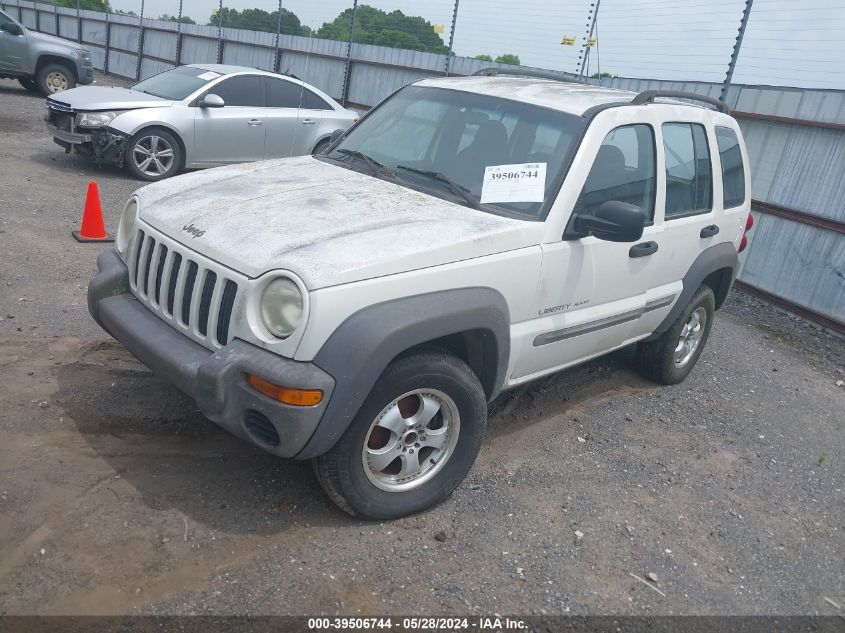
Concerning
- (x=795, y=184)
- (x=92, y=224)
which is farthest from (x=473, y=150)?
(x=795, y=184)

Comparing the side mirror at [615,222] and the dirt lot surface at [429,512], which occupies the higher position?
the side mirror at [615,222]

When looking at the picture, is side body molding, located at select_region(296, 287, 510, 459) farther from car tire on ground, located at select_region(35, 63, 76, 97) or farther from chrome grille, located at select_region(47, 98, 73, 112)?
car tire on ground, located at select_region(35, 63, 76, 97)

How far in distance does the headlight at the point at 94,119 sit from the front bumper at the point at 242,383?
24.2ft

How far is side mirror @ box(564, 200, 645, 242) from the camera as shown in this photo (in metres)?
3.78

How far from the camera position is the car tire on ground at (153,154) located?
9.85 m

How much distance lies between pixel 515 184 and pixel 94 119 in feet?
25.1

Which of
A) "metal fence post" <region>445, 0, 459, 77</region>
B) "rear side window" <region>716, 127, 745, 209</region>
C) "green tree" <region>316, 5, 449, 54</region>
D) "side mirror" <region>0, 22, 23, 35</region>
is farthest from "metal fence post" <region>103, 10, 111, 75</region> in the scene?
"rear side window" <region>716, 127, 745, 209</region>

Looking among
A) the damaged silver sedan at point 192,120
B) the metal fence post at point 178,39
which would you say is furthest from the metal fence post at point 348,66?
the metal fence post at point 178,39

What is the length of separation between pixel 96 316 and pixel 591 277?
2645 mm

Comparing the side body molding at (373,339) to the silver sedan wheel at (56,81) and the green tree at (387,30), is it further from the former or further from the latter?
the silver sedan wheel at (56,81)

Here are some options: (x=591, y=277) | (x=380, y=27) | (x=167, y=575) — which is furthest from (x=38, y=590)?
(x=380, y=27)

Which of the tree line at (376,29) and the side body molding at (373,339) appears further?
the tree line at (376,29)

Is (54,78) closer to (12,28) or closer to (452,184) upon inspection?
(12,28)

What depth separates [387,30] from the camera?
15266 millimetres
